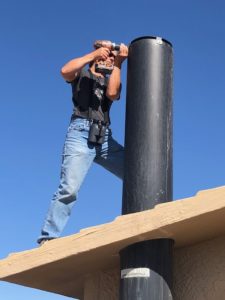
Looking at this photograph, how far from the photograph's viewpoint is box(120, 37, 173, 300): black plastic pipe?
3805 millimetres

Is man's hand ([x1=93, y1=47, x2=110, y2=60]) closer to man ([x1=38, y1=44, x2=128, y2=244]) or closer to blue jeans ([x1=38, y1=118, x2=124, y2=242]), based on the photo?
man ([x1=38, y1=44, x2=128, y2=244])

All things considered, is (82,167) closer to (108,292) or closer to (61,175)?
(61,175)

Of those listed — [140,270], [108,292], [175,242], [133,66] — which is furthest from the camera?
[133,66]

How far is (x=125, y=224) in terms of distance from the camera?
147 inches

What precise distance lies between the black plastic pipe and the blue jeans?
25.7 inches

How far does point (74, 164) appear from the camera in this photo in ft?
16.2

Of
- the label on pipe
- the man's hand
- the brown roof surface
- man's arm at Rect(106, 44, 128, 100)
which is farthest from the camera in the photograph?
the man's hand

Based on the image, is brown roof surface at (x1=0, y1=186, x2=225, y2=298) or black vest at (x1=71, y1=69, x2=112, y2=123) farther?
black vest at (x1=71, y1=69, x2=112, y2=123)

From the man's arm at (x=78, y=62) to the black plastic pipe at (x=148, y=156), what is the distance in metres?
0.43

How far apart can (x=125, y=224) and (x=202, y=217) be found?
1.70ft

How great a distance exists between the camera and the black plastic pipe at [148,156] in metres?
3.80

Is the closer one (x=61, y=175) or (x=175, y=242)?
(x=175, y=242)

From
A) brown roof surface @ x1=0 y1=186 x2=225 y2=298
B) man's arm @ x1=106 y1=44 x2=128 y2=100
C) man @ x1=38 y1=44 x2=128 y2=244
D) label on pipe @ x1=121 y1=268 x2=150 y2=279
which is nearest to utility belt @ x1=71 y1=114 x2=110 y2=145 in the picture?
man @ x1=38 y1=44 x2=128 y2=244

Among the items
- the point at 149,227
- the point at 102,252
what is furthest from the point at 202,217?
the point at 102,252
